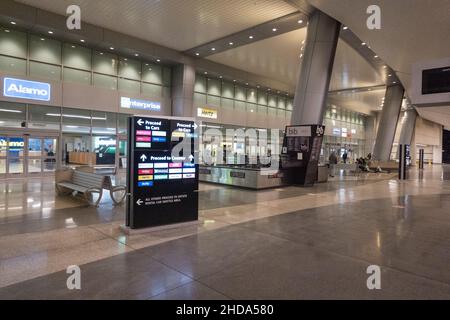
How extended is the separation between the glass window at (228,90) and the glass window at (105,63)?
9.00 meters

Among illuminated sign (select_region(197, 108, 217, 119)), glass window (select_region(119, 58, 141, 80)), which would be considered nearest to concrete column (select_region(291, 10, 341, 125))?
illuminated sign (select_region(197, 108, 217, 119))

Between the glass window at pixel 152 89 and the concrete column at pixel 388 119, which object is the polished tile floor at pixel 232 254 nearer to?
the glass window at pixel 152 89

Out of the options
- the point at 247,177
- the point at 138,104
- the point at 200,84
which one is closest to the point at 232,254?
the point at 247,177

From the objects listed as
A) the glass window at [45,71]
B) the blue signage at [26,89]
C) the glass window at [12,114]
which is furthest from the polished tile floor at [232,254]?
the glass window at [45,71]

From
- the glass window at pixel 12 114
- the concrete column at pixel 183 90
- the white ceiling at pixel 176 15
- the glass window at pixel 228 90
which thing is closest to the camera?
the white ceiling at pixel 176 15

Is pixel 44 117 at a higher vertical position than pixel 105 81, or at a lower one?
lower

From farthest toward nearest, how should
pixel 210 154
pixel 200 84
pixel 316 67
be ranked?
pixel 210 154, pixel 200 84, pixel 316 67

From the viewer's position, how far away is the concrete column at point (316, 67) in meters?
13.1

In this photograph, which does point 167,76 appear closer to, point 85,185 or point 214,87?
point 214,87

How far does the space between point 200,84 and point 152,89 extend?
4154mm

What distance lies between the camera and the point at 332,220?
21.2 feet

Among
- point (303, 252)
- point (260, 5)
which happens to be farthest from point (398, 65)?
point (303, 252)

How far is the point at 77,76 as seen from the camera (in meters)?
16.9

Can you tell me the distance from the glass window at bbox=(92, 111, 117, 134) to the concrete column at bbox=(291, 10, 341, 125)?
440 inches
